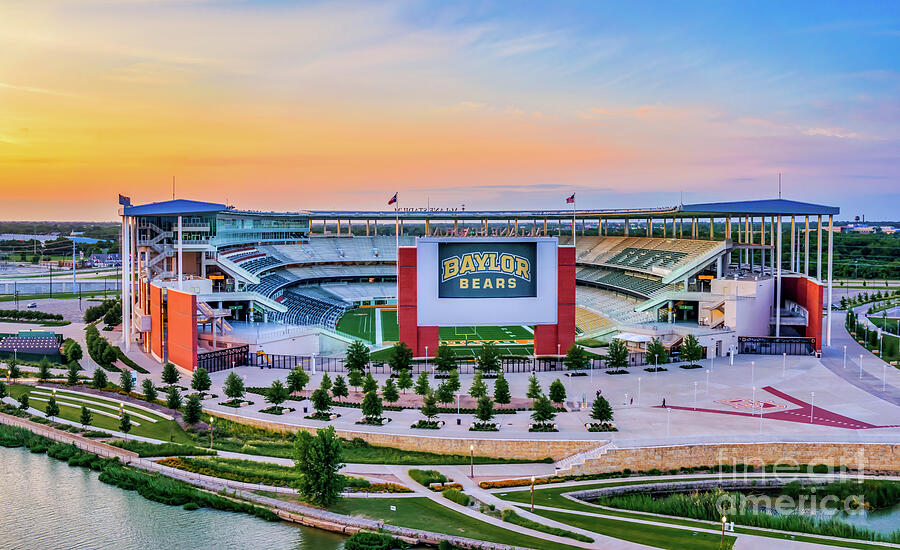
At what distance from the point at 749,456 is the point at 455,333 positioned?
120 ft

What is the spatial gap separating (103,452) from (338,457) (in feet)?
45.7

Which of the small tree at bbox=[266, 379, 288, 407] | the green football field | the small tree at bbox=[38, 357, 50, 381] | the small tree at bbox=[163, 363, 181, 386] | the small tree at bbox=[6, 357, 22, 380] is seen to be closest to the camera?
the small tree at bbox=[266, 379, 288, 407]

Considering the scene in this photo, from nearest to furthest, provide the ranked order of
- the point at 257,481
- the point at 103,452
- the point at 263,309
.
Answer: the point at 257,481, the point at 103,452, the point at 263,309

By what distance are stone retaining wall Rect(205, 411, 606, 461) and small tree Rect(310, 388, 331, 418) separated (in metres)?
2.98

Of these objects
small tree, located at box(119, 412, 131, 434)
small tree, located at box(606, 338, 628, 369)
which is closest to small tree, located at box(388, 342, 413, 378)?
small tree, located at box(606, 338, 628, 369)

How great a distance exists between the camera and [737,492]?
33281mm

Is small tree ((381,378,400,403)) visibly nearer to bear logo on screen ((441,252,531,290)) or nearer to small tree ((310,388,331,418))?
small tree ((310,388,331,418))

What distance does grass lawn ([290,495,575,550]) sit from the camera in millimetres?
27188

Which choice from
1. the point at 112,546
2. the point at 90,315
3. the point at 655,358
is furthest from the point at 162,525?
the point at 90,315

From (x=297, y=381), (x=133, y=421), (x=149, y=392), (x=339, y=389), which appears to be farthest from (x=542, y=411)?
(x=149, y=392)

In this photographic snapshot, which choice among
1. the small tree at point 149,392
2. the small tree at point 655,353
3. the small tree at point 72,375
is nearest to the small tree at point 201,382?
the small tree at point 149,392

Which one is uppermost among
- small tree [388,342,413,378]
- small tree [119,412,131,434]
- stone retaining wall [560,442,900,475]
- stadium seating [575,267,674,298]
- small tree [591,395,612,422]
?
stadium seating [575,267,674,298]

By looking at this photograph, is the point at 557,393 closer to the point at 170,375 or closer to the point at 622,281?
the point at 170,375

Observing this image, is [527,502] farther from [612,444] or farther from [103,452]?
[103,452]
